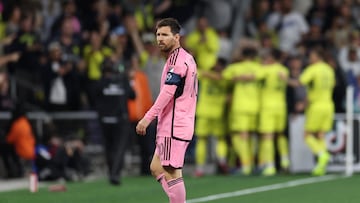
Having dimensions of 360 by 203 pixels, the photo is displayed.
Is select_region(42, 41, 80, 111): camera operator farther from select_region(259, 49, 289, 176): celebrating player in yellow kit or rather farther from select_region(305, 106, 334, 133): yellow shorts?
select_region(305, 106, 334, 133): yellow shorts

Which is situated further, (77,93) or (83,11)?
(83,11)

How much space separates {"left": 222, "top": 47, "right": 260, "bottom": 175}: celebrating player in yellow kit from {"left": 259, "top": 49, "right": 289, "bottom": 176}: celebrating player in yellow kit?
0.19 meters

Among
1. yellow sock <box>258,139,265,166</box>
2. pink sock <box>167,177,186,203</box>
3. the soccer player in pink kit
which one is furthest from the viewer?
yellow sock <box>258,139,265,166</box>

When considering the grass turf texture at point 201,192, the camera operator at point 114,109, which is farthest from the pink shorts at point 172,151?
the camera operator at point 114,109

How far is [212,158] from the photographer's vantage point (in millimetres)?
24906

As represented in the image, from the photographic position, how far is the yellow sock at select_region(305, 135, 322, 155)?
22.8 metres

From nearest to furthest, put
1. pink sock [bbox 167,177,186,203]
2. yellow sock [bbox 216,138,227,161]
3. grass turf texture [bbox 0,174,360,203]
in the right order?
pink sock [bbox 167,177,186,203], grass turf texture [bbox 0,174,360,203], yellow sock [bbox 216,138,227,161]

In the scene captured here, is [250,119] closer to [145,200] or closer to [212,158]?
[212,158]

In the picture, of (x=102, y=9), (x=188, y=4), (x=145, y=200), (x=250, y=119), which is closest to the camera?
(x=145, y=200)

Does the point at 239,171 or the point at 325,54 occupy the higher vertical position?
the point at 325,54

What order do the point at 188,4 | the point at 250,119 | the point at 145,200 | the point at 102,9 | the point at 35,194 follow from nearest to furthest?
the point at 145,200
the point at 35,194
the point at 250,119
the point at 102,9
the point at 188,4

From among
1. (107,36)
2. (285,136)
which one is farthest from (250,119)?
(107,36)

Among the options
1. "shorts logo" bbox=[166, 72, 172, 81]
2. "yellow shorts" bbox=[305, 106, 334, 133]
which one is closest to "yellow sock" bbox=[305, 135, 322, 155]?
"yellow shorts" bbox=[305, 106, 334, 133]

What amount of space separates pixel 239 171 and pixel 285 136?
3.70 ft
